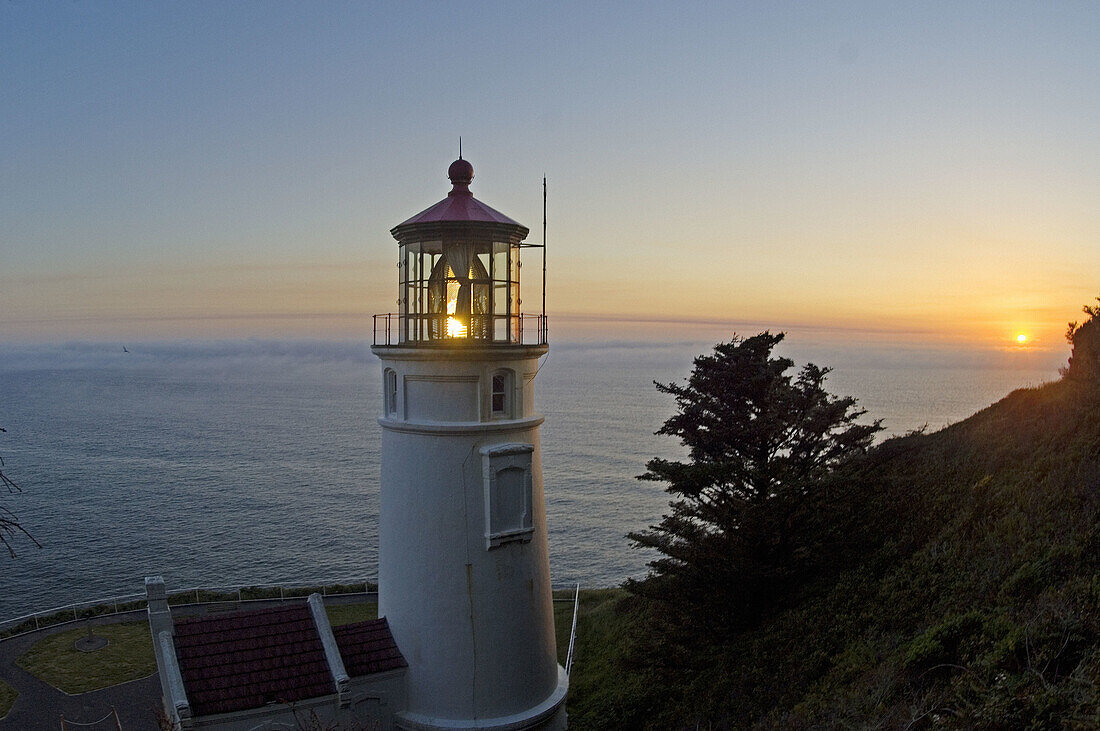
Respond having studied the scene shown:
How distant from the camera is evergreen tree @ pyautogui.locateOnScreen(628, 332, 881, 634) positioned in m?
12.3

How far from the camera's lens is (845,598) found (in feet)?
35.6

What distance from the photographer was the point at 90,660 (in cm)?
1725

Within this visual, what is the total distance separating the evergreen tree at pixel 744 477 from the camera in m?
12.3

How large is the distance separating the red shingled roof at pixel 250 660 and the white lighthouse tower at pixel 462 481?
1.38 metres

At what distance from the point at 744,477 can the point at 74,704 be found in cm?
1450

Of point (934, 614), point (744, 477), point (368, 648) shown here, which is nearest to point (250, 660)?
point (368, 648)

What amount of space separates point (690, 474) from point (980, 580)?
4677 millimetres

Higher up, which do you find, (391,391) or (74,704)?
(391,391)

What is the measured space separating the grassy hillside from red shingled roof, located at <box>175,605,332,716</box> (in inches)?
196

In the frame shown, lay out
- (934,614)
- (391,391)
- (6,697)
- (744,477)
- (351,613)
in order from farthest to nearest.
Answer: (351,613), (6,697), (744,477), (391,391), (934,614)

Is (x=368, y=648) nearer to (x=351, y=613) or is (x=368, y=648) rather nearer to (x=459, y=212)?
(x=459, y=212)

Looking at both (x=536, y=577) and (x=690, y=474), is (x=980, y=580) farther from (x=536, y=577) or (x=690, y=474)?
(x=536, y=577)

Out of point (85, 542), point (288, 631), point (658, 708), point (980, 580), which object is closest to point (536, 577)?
point (658, 708)

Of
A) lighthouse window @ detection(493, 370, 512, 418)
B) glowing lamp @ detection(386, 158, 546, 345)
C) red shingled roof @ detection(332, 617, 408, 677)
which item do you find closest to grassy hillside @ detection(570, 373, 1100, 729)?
red shingled roof @ detection(332, 617, 408, 677)
